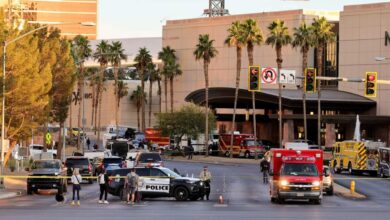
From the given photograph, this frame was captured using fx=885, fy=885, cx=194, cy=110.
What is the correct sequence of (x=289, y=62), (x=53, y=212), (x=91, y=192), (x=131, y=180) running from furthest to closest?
1. (x=289, y=62)
2. (x=91, y=192)
3. (x=131, y=180)
4. (x=53, y=212)

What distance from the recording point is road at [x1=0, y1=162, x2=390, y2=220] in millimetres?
30094

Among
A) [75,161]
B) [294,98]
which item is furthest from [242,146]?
[75,161]

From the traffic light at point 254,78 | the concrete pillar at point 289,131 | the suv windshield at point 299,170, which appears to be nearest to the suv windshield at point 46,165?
the traffic light at point 254,78

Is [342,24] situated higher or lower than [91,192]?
higher

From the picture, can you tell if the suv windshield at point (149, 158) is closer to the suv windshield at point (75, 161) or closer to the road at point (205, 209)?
the suv windshield at point (75, 161)

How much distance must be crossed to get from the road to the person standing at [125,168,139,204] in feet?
1.84

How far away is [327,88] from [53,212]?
309 ft

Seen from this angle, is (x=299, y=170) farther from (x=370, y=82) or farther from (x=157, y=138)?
(x=157, y=138)

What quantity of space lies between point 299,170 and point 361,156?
30.8 metres

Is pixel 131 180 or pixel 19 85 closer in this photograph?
pixel 131 180

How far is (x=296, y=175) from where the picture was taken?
38.4m

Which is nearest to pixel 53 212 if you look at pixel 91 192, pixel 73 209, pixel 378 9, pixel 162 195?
pixel 73 209

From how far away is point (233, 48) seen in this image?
5231 inches

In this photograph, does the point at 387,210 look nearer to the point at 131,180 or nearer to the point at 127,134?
the point at 131,180
